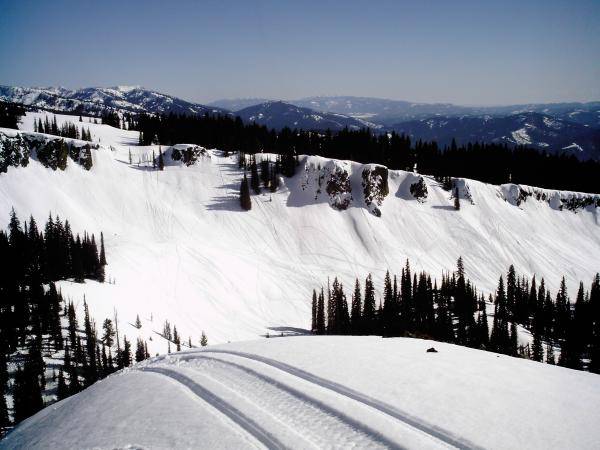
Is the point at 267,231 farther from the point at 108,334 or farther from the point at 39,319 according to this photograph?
the point at 39,319

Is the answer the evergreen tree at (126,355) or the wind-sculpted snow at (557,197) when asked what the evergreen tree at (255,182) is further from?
the wind-sculpted snow at (557,197)

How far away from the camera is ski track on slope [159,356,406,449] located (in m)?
13.6

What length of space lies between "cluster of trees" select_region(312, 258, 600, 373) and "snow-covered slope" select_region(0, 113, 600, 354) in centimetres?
1039

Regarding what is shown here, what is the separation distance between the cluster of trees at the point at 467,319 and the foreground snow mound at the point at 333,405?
156ft

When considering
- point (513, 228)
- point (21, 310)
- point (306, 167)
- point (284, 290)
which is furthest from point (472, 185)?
point (21, 310)

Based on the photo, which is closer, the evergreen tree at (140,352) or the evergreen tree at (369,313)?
the evergreen tree at (140,352)

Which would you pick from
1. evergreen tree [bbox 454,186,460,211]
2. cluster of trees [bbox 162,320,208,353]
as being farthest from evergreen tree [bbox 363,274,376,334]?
evergreen tree [bbox 454,186,460,211]

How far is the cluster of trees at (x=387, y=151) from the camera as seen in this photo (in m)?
147

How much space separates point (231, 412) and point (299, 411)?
3.06m

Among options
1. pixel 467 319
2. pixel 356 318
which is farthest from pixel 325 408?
pixel 467 319

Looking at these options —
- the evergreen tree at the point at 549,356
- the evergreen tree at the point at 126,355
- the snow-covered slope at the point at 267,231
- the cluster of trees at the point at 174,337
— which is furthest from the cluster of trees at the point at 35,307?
the evergreen tree at the point at 549,356

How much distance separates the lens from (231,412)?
15.9m

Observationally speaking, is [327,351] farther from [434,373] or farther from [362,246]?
[362,246]

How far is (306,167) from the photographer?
12719cm
